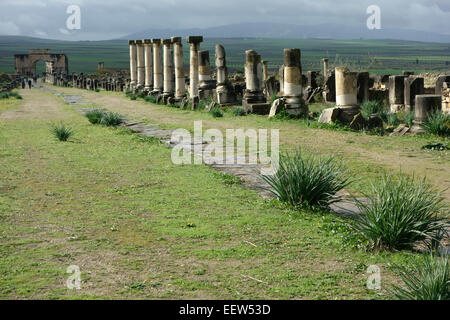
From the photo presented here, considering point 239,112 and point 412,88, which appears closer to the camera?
point 412,88

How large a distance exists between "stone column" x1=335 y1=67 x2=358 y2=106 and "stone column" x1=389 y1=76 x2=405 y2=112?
5283mm

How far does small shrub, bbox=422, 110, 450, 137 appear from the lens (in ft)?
48.9

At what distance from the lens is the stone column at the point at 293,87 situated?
20.4 meters

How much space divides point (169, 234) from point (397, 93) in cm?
1744

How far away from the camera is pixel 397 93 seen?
22672mm

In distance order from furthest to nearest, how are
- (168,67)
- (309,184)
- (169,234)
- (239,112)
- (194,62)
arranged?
(168,67) < (194,62) < (239,112) < (309,184) < (169,234)

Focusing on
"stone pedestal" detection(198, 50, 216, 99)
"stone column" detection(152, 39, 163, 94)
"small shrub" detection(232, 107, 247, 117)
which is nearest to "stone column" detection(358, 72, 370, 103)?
"small shrub" detection(232, 107, 247, 117)

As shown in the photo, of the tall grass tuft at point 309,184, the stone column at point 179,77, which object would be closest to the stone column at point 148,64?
the stone column at point 179,77

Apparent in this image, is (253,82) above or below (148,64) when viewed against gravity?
below

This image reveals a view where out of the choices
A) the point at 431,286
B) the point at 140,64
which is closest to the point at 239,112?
the point at 431,286

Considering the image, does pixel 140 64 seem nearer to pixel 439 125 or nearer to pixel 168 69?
pixel 168 69
